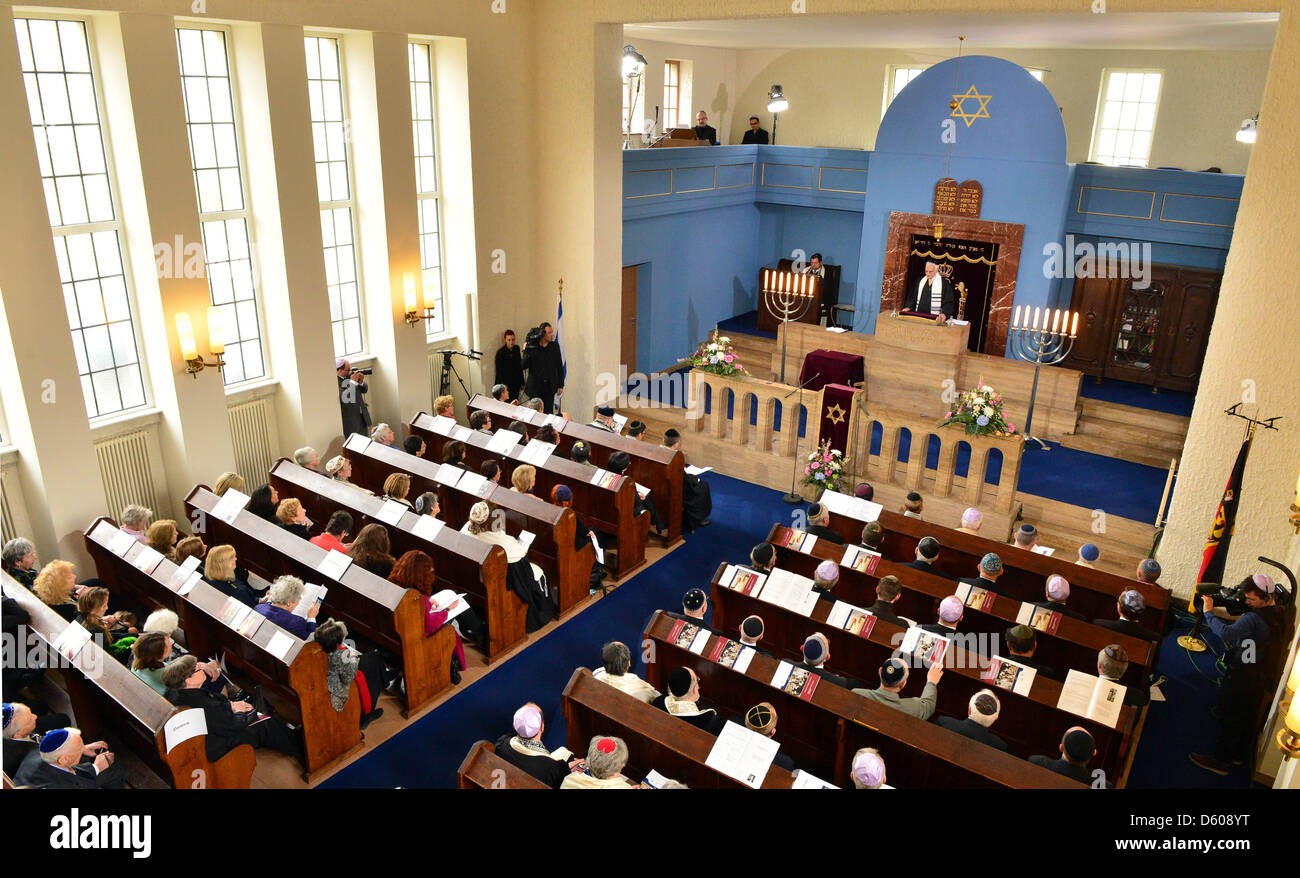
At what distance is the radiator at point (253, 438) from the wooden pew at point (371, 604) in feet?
6.23

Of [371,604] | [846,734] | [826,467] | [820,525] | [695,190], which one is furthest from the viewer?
[695,190]

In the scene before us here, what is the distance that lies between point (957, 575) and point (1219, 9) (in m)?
4.71

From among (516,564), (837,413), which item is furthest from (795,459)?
(516,564)

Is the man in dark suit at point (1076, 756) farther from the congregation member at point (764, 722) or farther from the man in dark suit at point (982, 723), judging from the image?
the congregation member at point (764, 722)

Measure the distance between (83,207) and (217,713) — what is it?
15.5ft

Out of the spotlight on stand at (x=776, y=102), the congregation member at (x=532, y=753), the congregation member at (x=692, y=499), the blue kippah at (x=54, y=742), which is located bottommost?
the congregation member at (x=692, y=499)

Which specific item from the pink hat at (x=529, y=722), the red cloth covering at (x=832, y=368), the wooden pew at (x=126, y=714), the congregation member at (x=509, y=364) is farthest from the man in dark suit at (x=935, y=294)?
the wooden pew at (x=126, y=714)

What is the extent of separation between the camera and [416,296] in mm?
9594

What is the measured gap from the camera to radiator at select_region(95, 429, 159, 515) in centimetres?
760

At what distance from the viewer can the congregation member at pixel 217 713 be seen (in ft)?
15.7

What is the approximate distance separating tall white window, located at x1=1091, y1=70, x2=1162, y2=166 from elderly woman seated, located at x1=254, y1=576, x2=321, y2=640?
44.3 ft

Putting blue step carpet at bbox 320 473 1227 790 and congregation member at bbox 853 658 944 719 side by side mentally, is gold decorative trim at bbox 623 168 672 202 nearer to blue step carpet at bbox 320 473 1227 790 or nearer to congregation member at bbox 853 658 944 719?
blue step carpet at bbox 320 473 1227 790

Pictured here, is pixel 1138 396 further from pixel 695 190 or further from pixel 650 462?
pixel 650 462
